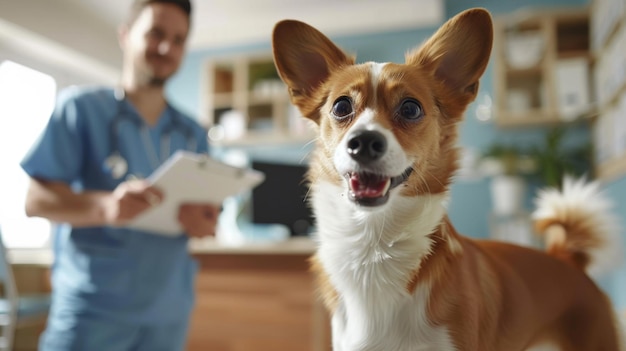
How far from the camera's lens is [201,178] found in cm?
106

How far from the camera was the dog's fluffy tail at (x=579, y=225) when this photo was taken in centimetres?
58

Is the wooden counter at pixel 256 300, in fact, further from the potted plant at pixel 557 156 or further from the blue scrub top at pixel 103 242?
the potted plant at pixel 557 156

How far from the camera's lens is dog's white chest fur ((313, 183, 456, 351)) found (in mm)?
396

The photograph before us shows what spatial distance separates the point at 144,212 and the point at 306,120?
0.63 metres

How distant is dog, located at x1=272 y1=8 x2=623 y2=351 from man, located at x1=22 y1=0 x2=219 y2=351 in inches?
24.8

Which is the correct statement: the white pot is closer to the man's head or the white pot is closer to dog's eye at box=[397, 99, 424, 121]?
the man's head

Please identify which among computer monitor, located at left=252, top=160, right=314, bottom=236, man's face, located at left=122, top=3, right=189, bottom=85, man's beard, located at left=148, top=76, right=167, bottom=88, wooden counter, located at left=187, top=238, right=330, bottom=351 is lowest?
wooden counter, located at left=187, top=238, right=330, bottom=351

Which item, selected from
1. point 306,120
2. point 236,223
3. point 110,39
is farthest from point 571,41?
point 110,39

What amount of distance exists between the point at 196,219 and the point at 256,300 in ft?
4.08

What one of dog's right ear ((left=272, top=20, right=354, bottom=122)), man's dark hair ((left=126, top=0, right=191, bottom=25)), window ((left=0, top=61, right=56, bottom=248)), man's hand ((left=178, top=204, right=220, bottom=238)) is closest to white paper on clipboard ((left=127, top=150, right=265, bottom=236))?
man's hand ((left=178, top=204, right=220, bottom=238))

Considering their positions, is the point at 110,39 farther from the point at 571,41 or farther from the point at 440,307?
the point at 440,307

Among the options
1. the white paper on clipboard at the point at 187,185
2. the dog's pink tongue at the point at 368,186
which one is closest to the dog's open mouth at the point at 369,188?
the dog's pink tongue at the point at 368,186

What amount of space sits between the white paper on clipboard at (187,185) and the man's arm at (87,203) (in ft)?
0.14

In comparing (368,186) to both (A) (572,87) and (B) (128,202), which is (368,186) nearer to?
(B) (128,202)
